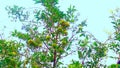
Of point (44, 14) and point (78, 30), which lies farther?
point (78, 30)

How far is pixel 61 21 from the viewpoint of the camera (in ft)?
26.0

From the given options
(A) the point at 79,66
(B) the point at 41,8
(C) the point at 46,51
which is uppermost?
(B) the point at 41,8

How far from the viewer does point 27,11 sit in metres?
10.0

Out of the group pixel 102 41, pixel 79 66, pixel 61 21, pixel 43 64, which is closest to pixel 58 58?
pixel 43 64

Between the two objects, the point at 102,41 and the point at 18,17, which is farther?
the point at 18,17

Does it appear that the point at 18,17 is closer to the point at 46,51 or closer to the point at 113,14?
the point at 46,51

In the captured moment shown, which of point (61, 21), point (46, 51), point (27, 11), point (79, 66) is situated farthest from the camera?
point (27, 11)

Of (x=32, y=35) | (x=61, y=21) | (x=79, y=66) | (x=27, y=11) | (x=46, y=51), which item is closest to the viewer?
Answer: (x=79, y=66)

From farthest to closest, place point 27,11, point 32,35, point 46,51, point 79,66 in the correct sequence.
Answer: point 27,11
point 32,35
point 46,51
point 79,66

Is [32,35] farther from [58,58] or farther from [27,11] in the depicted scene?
[58,58]

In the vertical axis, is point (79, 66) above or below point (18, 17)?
below

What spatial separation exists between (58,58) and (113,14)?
3377mm

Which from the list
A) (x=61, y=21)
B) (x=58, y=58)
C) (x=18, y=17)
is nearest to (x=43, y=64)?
(x=58, y=58)

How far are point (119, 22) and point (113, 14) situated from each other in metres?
0.81
